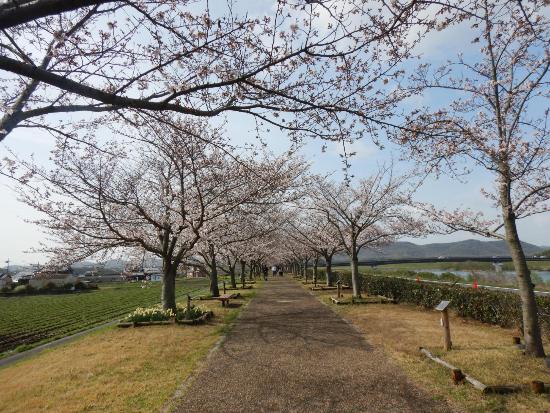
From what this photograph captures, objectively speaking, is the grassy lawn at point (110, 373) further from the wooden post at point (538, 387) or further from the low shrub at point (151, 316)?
the wooden post at point (538, 387)

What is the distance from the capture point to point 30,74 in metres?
3.64

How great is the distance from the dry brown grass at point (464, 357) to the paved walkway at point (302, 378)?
384mm

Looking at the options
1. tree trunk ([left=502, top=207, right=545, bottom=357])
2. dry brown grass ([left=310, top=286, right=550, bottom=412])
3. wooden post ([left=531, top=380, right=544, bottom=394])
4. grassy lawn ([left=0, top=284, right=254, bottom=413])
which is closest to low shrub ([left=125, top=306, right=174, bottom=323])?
grassy lawn ([left=0, top=284, right=254, bottom=413])

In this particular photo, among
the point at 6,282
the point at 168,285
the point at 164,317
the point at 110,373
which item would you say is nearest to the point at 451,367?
the point at 110,373

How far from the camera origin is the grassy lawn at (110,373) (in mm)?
6145

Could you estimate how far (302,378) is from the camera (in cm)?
687

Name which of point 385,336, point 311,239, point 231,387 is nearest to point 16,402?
point 231,387

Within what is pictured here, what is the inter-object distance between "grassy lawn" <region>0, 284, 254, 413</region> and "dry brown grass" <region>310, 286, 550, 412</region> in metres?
4.15

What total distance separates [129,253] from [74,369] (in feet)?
37.4

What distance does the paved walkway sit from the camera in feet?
18.4

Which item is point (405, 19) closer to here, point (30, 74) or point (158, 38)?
point (158, 38)

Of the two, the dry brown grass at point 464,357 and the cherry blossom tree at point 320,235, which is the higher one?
the cherry blossom tree at point 320,235

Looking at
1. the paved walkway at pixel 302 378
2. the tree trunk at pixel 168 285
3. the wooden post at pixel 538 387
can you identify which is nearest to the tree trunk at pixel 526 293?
the wooden post at pixel 538 387

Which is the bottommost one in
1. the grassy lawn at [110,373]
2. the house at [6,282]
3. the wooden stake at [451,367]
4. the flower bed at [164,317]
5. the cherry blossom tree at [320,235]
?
the grassy lawn at [110,373]
